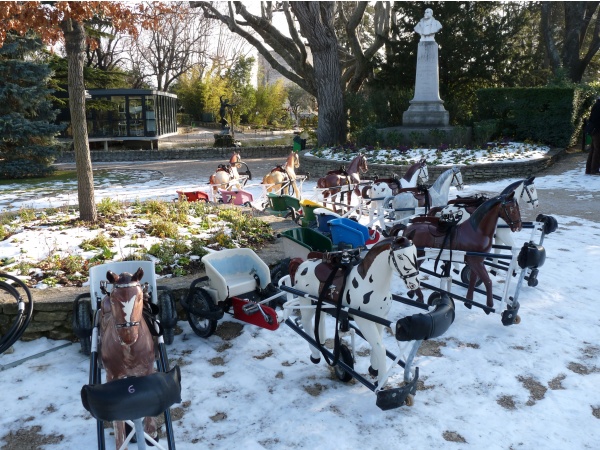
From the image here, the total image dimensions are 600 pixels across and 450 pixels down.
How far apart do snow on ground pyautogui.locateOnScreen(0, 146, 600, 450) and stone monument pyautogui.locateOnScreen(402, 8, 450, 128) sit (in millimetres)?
13853

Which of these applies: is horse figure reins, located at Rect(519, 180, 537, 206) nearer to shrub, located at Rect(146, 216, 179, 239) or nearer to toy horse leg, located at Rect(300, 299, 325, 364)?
toy horse leg, located at Rect(300, 299, 325, 364)

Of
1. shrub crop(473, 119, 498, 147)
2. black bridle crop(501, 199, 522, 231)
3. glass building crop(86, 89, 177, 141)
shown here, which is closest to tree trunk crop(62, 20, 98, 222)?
black bridle crop(501, 199, 522, 231)

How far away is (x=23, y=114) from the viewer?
64.6 ft

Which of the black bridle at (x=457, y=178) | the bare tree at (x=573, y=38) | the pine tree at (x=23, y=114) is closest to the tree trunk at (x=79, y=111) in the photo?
the black bridle at (x=457, y=178)

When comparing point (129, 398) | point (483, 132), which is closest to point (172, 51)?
point (483, 132)

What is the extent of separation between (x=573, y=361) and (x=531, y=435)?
156 cm

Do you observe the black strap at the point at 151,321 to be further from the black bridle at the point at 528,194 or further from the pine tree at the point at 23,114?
the pine tree at the point at 23,114

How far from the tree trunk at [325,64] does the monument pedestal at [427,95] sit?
320 cm

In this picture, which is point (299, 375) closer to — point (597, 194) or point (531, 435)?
point (531, 435)

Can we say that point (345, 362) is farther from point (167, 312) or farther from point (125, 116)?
point (125, 116)

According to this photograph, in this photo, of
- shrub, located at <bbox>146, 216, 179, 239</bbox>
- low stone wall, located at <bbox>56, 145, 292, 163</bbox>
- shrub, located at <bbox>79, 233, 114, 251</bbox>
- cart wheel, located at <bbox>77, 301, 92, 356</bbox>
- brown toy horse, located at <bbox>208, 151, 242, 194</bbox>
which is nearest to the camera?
cart wheel, located at <bbox>77, 301, 92, 356</bbox>

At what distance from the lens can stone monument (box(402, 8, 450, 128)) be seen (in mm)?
19266

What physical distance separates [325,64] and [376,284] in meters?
17.9

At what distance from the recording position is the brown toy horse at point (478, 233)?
20.1 feet
